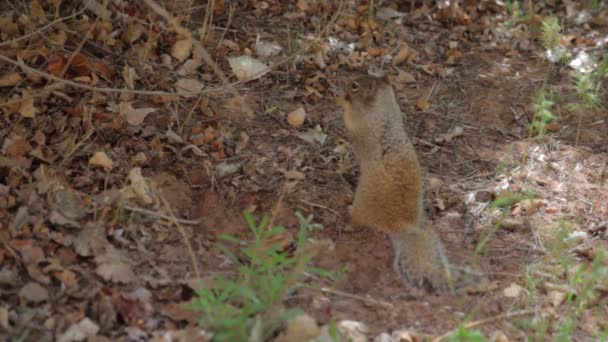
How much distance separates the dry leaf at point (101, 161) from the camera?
355 centimetres

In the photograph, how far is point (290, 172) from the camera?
3857 mm

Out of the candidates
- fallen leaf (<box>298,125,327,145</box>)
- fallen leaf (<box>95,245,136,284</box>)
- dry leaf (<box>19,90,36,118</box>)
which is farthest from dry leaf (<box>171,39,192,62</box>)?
fallen leaf (<box>95,245,136,284</box>)

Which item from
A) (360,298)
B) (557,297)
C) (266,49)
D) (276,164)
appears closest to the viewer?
(360,298)

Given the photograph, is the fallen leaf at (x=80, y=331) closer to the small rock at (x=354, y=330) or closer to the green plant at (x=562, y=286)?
the small rock at (x=354, y=330)

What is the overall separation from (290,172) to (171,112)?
840 mm

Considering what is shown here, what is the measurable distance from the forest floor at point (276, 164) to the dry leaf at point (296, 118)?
0.04 ft

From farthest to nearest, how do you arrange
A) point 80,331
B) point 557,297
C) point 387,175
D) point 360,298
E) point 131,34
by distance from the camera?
point 131,34
point 387,175
point 557,297
point 360,298
point 80,331

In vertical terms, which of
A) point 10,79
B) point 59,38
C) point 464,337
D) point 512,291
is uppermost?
point 59,38

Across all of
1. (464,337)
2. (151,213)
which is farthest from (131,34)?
(464,337)

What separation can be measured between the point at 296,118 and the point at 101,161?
1280 millimetres

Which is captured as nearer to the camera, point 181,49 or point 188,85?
point 188,85

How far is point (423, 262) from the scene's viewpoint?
10.5ft

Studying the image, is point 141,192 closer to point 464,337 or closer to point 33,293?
point 33,293

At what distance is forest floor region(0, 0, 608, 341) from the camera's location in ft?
9.66
